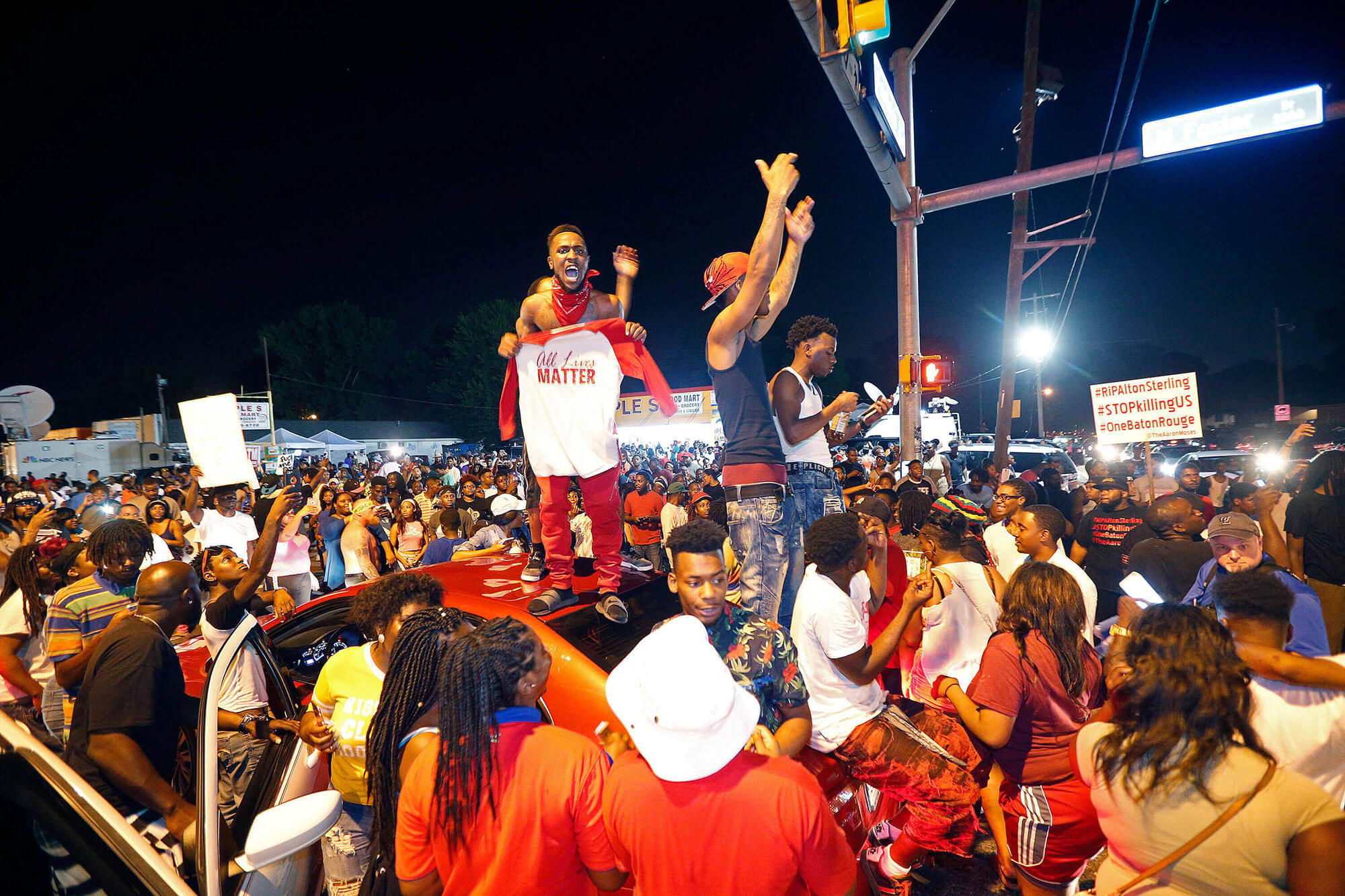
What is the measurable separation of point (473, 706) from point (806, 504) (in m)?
2.16

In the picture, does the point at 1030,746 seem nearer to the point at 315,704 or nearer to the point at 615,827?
the point at 615,827

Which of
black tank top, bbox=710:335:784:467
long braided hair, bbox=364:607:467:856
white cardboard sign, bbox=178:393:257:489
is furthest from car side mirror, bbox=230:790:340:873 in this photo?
white cardboard sign, bbox=178:393:257:489

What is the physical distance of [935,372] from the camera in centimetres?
895

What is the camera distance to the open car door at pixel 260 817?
178cm

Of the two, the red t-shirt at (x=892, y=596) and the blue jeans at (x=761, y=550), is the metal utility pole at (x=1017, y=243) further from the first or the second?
the blue jeans at (x=761, y=550)

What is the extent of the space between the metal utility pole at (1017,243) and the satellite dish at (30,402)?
3190cm

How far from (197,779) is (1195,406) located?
365 inches

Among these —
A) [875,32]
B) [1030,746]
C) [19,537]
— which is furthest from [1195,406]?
[19,537]

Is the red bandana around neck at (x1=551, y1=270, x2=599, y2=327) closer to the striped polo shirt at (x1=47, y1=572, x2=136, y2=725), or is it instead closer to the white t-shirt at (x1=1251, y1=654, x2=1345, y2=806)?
the striped polo shirt at (x1=47, y1=572, x2=136, y2=725)

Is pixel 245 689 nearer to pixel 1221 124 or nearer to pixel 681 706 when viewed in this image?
pixel 681 706

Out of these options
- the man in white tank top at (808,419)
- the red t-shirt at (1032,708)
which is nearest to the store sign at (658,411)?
the man in white tank top at (808,419)

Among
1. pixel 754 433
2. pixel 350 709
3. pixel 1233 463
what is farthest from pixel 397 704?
pixel 1233 463

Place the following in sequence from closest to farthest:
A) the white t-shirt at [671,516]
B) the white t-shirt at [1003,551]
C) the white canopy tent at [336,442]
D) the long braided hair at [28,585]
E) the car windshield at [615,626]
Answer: the car windshield at [615,626], the long braided hair at [28,585], the white t-shirt at [1003,551], the white t-shirt at [671,516], the white canopy tent at [336,442]

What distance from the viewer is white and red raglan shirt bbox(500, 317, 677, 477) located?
Result: 11.1 ft
